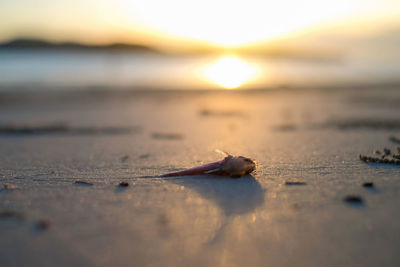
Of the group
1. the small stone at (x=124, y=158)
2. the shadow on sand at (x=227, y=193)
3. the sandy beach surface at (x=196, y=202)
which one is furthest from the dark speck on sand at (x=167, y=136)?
the shadow on sand at (x=227, y=193)

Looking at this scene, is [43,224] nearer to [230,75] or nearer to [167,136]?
[167,136]

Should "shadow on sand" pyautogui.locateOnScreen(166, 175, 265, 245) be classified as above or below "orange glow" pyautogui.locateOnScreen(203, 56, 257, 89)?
below

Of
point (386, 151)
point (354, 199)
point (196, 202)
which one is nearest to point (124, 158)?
point (196, 202)

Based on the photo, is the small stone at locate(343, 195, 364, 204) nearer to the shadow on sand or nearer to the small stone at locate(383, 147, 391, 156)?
the shadow on sand

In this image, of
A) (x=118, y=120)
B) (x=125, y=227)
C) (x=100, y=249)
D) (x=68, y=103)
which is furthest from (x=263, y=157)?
(x=68, y=103)

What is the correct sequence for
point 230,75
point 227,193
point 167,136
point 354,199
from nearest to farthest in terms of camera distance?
point 354,199
point 227,193
point 167,136
point 230,75

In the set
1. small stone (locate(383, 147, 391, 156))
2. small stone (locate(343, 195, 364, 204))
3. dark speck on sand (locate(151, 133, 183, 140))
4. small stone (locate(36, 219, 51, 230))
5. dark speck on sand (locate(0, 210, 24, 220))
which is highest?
dark speck on sand (locate(151, 133, 183, 140))

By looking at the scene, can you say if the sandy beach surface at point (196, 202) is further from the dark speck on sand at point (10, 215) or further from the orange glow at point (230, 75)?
the orange glow at point (230, 75)

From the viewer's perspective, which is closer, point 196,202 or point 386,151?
point 196,202

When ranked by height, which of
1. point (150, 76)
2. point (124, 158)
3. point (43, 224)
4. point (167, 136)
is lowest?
point (43, 224)

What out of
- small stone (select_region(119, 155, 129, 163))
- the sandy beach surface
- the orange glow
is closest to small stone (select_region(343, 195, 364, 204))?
the sandy beach surface
